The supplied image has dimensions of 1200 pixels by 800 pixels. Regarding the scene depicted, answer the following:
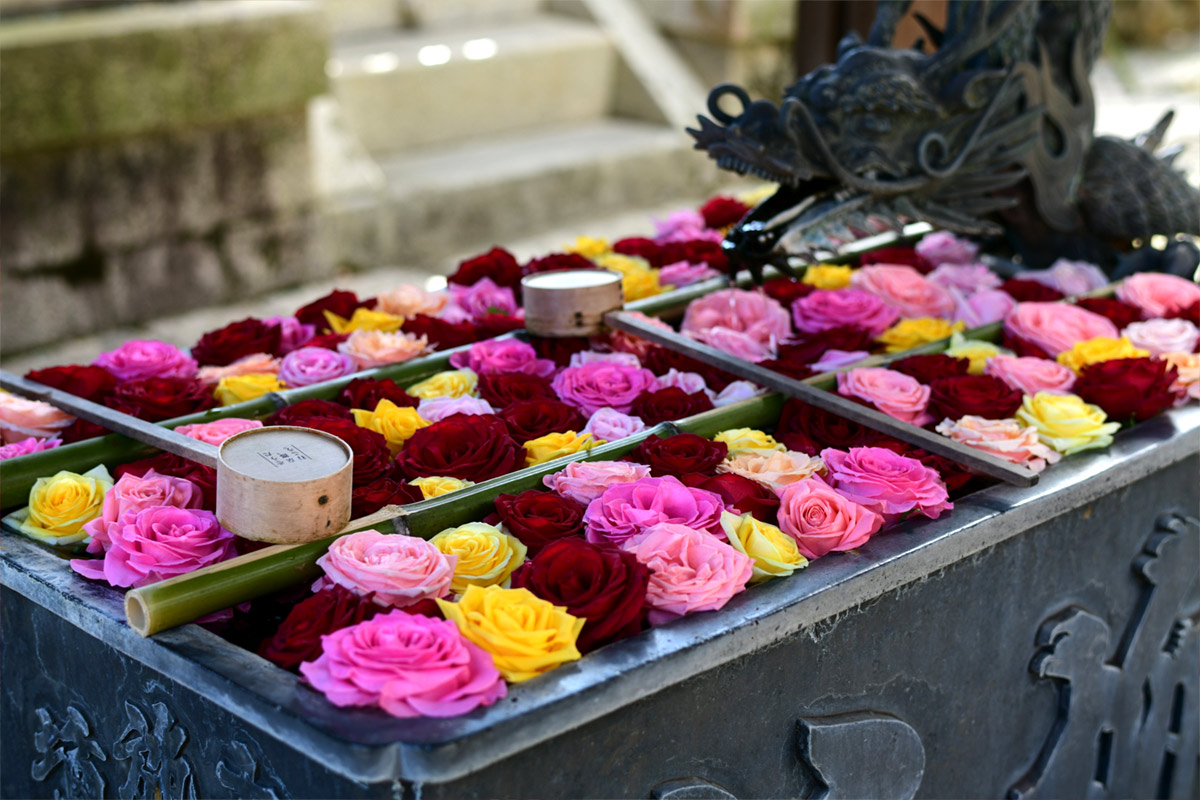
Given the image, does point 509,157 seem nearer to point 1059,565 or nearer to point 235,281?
point 235,281

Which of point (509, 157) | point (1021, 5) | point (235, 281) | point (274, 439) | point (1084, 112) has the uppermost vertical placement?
point (1021, 5)

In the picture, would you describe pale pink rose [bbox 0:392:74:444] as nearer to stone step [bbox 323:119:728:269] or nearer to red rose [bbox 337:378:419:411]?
red rose [bbox 337:378:419:411]

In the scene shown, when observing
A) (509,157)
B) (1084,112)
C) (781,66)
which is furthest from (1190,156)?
(1084,112)

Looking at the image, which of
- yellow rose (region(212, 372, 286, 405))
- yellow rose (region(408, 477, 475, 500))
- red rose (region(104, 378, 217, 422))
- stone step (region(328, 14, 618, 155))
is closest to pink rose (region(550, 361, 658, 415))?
yellow rose (region(408, 477, 475, 500))

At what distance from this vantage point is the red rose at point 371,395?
2076 millimetres

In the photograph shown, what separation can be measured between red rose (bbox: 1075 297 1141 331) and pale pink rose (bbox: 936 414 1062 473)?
2.00 ft

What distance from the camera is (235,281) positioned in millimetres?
5211

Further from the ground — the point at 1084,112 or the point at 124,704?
the point at 1084,112

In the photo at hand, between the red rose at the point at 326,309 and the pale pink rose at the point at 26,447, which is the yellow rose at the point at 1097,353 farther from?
the pale pink rose at the point at 26,447

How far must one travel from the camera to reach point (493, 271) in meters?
2.76

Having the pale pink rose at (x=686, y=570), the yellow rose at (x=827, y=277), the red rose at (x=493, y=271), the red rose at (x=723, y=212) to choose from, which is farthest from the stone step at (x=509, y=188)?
the pale pink rose at (x=686, y=570)

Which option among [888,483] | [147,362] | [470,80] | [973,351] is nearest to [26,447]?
[147,362]

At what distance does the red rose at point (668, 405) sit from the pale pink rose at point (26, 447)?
0.87m

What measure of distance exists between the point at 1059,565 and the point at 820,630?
22.1 inches
